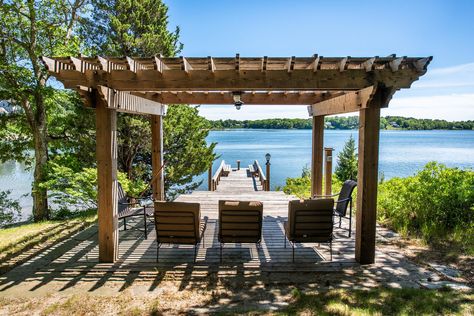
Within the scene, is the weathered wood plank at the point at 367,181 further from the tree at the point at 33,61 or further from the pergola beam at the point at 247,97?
the tree at the point at 33,61

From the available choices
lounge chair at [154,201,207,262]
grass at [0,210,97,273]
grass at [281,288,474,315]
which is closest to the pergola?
lounge chair at [154,201,207,262]

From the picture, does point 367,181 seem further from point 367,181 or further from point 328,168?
point 328,168

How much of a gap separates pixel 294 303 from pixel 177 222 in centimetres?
177

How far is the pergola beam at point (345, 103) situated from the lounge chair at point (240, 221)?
6.37 feet

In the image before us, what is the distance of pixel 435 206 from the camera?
552cm

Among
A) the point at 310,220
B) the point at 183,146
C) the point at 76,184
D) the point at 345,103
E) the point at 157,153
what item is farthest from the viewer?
the point at 183,146

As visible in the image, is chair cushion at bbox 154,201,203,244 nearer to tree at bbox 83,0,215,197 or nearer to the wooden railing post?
the wooden railing post

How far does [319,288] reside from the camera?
339cm

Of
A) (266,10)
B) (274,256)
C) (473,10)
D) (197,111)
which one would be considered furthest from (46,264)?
(473,10)

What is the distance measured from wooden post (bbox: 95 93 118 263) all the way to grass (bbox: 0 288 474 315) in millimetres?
921

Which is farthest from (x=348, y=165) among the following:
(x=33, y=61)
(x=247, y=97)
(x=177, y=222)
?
(x=177, y=222)

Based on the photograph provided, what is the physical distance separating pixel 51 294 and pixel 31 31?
793 cm

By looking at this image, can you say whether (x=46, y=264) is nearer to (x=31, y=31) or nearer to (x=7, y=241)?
(x=7, y=241)

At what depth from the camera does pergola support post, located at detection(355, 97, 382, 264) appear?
394 cm
